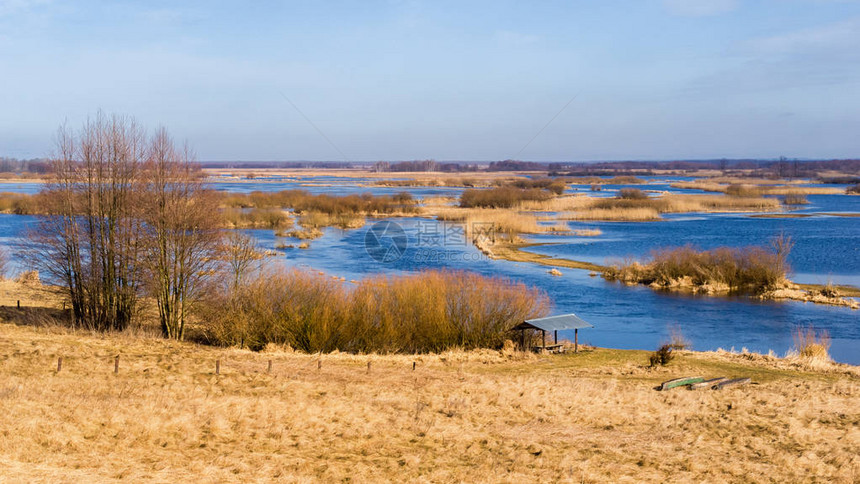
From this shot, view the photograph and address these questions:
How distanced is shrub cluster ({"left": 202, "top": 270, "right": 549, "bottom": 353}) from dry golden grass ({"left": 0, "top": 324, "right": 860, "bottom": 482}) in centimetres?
275

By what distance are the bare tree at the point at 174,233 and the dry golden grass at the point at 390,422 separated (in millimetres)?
3887

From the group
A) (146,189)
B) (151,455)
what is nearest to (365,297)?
(146,189)

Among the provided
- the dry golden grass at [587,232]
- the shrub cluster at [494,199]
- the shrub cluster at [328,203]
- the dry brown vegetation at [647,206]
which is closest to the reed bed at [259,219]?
the shrub cluster at [328,203]

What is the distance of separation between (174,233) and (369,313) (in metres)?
7.38

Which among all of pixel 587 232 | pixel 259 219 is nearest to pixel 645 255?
pixel 587 232

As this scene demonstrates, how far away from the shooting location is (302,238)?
55969mm

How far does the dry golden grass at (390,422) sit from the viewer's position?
1119 centimetres

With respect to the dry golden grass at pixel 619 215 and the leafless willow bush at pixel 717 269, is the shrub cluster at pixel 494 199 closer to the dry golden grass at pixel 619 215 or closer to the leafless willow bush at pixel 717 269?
the dry golden grass at pixel 619 215

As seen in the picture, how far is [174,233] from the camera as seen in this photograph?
2427 cm

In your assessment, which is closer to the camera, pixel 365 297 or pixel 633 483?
pixel 633 483

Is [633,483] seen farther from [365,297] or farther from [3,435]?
[365,297]

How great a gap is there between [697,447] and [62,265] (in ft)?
74.9

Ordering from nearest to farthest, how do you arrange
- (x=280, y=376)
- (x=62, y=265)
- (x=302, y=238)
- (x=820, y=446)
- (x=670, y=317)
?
(x=820, y=446) < (x=280, y=376) < (x=62, y=265) < (x=670, y=317) < (x=302, y=238)

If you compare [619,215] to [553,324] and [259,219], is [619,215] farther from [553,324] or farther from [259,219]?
[553,324]
